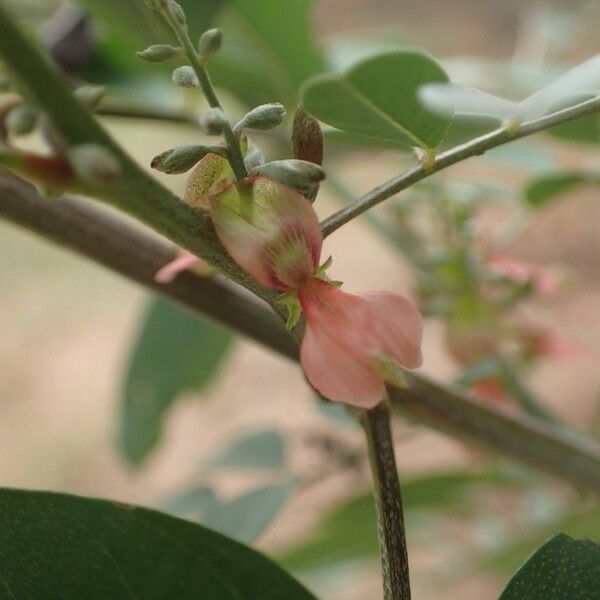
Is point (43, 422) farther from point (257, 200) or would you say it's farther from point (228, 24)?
point (257, 200)

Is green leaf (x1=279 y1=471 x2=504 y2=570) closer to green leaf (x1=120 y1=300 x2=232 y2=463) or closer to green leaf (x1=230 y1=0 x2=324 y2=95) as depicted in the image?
green leaf (x1=120 y1=300 x2=232 y2=463)

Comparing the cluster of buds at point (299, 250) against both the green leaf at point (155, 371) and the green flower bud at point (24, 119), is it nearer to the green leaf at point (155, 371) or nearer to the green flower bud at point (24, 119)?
the green flower bud at point (24, 119)

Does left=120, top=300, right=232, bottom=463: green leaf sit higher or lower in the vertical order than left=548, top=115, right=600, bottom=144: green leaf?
lower

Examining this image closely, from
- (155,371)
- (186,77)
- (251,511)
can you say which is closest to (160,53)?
(186,77)

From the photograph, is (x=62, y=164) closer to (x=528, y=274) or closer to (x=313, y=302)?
(x=313, y=302)

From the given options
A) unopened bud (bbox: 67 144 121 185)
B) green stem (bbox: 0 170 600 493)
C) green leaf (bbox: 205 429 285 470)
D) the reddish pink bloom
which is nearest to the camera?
unopened bud (bbox: 67 144 121 185)

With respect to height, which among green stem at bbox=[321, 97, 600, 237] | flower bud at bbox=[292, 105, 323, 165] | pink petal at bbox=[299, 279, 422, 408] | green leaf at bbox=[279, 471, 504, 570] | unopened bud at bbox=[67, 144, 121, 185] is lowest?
green leaf at bbox=[279, 471, 504, 570]

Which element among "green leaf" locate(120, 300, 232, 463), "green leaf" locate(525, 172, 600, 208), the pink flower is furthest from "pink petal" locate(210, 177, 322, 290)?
"green leaf" locate(120, 300, 232, 463)
